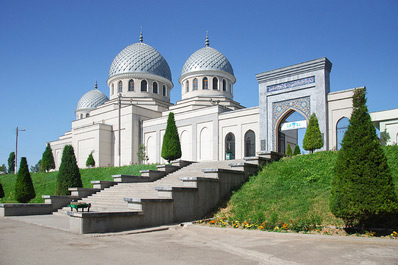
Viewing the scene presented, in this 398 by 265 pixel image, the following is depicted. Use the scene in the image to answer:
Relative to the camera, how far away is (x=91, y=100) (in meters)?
43.7

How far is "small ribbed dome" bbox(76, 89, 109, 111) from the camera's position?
43.3m

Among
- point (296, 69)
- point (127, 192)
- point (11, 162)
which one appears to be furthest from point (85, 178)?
point (11, 162)

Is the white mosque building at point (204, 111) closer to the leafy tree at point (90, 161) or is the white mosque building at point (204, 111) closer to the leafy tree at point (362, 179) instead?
the leafy tree at point (90, 161)

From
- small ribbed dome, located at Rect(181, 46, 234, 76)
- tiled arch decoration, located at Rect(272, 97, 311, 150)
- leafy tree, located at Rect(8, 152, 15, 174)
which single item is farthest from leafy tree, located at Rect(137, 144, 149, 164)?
leafy tree, located at Rect(8, 152, 15, 174)

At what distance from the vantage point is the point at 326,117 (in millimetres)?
20312

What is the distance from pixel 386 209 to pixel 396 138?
18882mm

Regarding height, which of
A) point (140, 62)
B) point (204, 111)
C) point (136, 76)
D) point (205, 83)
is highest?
point (140, 62)

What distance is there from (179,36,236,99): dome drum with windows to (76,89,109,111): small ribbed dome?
559 inches

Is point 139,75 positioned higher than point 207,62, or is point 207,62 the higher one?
point 207,62

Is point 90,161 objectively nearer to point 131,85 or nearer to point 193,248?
point 131,85

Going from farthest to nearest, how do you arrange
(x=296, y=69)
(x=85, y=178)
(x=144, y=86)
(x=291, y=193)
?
(x=144, y=86) < (x=296, y=69) < (x=85, y=178) < (x=291, y=193)

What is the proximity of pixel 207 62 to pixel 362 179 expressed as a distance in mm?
26699

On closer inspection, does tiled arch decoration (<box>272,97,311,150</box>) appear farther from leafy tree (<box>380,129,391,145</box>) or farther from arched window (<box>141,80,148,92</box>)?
arched window (<box>141,80,148,92</box>)

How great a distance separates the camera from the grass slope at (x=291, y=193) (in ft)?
29.7
